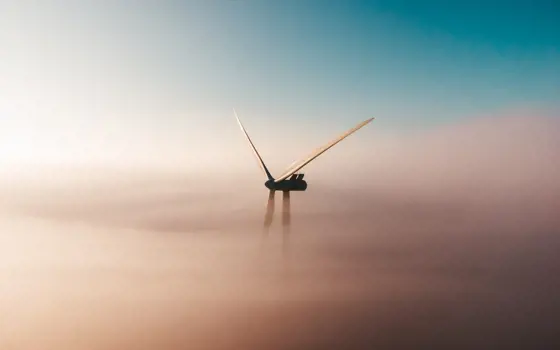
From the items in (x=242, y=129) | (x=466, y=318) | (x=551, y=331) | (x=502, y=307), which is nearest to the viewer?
(x=242, y=129)

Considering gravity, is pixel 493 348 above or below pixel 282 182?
below

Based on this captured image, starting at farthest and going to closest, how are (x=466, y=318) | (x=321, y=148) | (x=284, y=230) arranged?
1. (x=466, y=318)
2. (x=284, y=230)
3. (x=321, y=148)

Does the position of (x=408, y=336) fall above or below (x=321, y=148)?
below

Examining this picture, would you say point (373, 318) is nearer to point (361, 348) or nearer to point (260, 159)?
point (361, 348)

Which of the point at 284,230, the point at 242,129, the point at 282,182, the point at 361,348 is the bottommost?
the point at 361,348

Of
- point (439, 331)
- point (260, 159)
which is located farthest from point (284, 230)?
point (439, 331)

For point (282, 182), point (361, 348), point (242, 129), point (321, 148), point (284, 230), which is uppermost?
point (242, 129)

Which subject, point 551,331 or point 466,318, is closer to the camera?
point 551,331


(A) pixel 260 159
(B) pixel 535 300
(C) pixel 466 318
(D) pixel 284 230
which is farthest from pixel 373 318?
(A) pixel 260 159

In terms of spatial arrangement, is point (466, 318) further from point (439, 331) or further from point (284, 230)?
point (284, 230)
